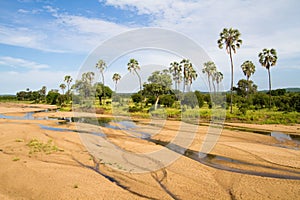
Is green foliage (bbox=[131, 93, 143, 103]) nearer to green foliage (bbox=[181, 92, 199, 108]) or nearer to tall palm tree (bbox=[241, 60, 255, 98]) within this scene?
green foliage (bbox=[181, 92, 199, 108])

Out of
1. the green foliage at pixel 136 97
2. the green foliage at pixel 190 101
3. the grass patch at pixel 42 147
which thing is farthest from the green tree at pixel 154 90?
the grass patch at pixel 42 147

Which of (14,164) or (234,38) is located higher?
(234,38)

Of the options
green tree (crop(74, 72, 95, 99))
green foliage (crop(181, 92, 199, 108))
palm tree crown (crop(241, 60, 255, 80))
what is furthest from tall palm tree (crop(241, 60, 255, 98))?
green tree (crop(74, 72, 95, 99))

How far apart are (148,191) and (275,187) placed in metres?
5.71

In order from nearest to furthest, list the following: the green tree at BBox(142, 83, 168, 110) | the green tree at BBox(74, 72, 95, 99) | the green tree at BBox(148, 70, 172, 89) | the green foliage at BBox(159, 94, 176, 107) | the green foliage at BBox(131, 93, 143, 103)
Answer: the green tree at BBox(148, 70, 172, 89)
the green tree at BBox(142, 83, 168, 110)
the green foliage at BBox(159, 94, 176, 107)
the green foliage at BBox(131, 93, 143, 103)
the green tree at BBox(74, 72, 95, 99)

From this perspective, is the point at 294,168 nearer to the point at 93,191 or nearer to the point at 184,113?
the point at 93,191

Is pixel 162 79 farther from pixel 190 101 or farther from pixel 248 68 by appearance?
pixel 248 68

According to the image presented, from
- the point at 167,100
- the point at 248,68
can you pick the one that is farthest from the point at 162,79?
the point at 248,68

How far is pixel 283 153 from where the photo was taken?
50.3ft

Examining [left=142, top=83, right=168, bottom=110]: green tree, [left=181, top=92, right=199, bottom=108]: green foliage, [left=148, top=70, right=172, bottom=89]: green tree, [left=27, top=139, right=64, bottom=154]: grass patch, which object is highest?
[left=148, top=70, right=172, bottom=89]: green tree

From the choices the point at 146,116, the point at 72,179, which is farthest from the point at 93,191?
the point at 146,116

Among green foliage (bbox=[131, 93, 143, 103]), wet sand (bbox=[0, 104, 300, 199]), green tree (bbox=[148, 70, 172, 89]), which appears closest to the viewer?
wet sand (bbox=[0, 104, 300, 199])

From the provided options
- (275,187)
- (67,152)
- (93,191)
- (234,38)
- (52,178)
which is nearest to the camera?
(93,191)

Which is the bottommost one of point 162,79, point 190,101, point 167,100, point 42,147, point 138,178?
point 138,178
